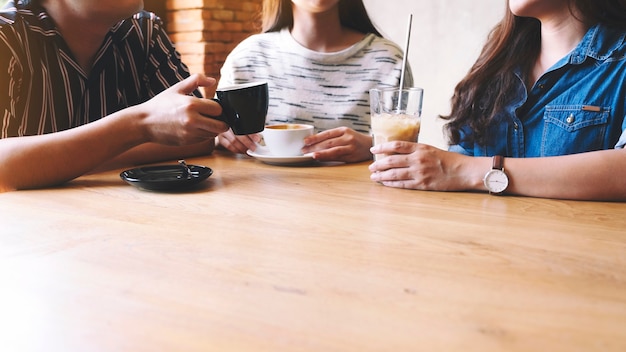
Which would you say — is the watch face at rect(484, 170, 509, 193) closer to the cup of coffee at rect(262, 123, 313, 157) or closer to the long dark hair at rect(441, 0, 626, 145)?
the long dark hair at rect(441, 0, 626, 145)

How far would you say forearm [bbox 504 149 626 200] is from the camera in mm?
939

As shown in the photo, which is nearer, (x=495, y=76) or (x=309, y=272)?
(x=309, y=272)

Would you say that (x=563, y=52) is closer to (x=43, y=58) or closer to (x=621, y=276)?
(x=621, y=276)

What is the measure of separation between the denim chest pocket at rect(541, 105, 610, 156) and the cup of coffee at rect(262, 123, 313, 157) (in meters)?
0.59

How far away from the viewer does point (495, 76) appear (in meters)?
1.36

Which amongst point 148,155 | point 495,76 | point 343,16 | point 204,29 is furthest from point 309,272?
point 204,29

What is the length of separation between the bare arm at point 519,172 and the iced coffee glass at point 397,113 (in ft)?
0.16

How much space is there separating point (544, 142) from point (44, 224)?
3.67 ft

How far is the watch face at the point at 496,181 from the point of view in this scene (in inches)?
38.8

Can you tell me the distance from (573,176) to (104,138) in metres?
0.95

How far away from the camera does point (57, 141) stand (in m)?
1.06

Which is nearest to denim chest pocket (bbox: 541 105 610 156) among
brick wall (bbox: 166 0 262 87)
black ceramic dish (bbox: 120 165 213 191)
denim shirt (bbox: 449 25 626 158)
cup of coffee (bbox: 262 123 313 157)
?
denim shirt (bbox: 449 25 626 158)

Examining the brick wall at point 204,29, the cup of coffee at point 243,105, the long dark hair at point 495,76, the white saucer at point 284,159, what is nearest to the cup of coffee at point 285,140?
the white saucer at point 284,159

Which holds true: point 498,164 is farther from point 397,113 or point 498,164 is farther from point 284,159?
point 284,159
